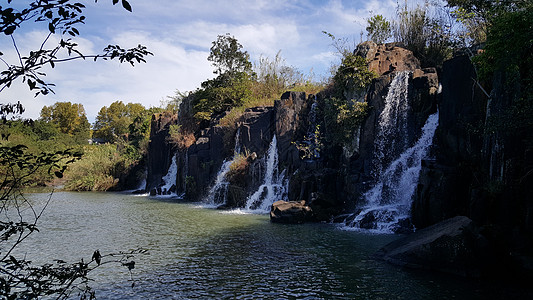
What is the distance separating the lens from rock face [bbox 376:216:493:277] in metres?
7.29

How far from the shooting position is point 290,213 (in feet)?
45.6

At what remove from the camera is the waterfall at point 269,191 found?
695 inches

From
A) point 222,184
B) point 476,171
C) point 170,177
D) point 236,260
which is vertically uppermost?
point 476,171

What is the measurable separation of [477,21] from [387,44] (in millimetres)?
4546

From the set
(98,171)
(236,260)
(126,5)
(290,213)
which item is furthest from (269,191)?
(98,171)

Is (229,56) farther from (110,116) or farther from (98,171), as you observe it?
(110,116)

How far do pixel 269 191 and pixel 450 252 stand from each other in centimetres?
1113

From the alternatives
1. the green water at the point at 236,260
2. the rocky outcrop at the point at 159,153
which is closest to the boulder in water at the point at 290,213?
the green water at the point at 236,260

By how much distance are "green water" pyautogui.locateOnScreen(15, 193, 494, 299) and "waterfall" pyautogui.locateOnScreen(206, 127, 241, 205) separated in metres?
5.36

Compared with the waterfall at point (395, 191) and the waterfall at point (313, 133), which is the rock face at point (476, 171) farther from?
the waterfall at point (313, 133)

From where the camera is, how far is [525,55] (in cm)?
811

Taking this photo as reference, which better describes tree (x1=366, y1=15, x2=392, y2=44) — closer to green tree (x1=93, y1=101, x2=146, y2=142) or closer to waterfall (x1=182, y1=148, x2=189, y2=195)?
waterfall (x1=182, y1=148, x2=189, y2=195)

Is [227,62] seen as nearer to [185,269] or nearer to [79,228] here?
[79,228]

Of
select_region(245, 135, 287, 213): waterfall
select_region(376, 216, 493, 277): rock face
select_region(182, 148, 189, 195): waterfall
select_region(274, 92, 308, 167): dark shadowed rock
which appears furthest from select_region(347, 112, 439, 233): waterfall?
select_region(182, 148, 189, 195): waterfall
